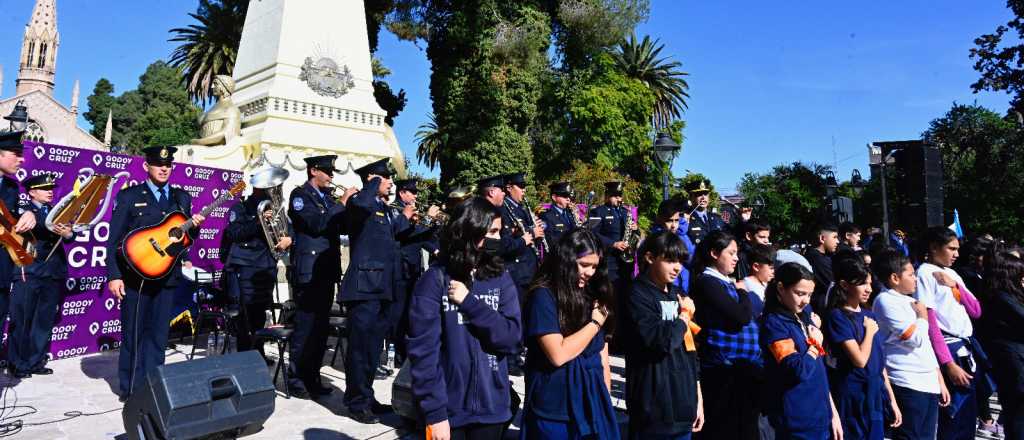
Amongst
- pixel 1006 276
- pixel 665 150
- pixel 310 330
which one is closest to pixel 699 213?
pixel 665 150

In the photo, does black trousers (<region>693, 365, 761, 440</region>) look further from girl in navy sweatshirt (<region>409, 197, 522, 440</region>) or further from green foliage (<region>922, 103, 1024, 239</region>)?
green foliage (<region>922, 103, 1024, 239</region>)

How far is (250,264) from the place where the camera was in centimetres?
650

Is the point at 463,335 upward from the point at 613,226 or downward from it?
downward

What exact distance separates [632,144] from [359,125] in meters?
17.5

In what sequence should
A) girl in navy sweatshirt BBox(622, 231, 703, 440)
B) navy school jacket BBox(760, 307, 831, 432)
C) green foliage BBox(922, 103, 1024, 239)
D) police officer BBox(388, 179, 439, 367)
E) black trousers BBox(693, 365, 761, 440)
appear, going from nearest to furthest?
1. girl in navy sweatshirt BBox(622, 231, 703, 440)
2. navy school jacket BBox(760, 307, 831, 432)
3. black trousers BBox(693, 365, 761, 440)
4. police officer BBox(388, 179, 439, 367)
5. green foliage BBox(922, 103, 1024, 239)

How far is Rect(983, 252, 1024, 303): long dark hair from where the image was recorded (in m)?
4.57

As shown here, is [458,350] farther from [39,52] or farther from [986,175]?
[39,52]

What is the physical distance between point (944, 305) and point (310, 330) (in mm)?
5136

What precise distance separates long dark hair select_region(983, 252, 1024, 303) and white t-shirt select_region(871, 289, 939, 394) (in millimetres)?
942

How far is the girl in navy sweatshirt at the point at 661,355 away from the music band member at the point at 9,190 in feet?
13.9

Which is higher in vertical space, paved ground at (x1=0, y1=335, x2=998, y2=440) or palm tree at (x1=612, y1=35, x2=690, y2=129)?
palm tree at (x1=612, y1=35, x2=690, y2=129)

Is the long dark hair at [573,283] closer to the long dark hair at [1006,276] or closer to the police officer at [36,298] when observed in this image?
the long dark hair at [1006,276]

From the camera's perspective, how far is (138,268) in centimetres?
503

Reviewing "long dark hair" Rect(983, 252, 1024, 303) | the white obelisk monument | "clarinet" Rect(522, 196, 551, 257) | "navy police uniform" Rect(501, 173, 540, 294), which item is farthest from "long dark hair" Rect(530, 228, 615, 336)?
the white obelisk monument
